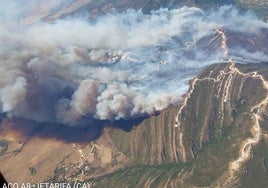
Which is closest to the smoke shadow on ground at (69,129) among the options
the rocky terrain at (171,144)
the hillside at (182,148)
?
the rocky terrain at (171,144)

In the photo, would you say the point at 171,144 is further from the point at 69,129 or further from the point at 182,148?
the point at 69,129

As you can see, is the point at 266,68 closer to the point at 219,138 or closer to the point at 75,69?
the point at 219,138

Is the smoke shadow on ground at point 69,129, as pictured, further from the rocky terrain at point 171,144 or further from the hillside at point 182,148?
the hillside at point 182,148

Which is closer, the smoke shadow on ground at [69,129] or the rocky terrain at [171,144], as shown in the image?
the rocky terrain at [171,144]

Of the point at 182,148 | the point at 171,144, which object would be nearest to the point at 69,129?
the point at 171,144

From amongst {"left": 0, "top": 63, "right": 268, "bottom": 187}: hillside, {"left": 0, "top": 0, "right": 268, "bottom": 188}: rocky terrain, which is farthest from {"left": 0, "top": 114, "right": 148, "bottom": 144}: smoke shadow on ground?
{"left": 0, "top": 63, "right": 268, "bottom": 187}: hillside

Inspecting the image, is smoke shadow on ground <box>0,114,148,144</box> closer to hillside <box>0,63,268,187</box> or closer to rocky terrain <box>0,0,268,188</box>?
rocky terrain <box>0,0,268,188</box>

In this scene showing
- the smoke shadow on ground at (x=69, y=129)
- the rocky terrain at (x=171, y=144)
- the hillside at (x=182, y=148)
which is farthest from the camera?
the smoke shadow on ground at (x=69, y=129)

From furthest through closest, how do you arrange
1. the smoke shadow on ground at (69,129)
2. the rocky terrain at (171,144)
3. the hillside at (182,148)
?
the smoke shadow on ground at (69,129) < the rocky terrain at (171,144) < the hillside at (182,148)

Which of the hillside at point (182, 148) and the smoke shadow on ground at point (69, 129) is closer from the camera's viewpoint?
the hillside at point (182, 148)
